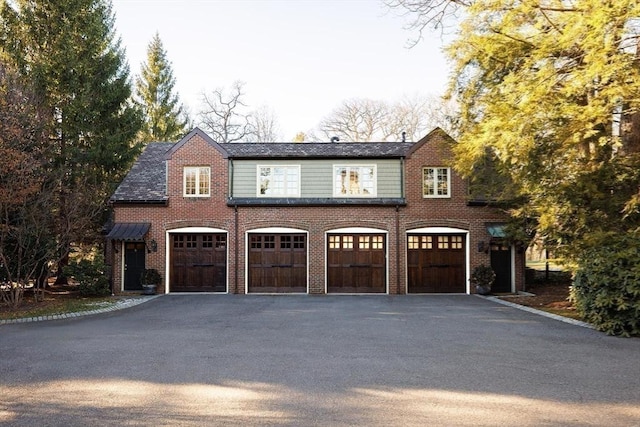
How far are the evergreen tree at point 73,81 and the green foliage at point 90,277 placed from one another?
7.91 ft

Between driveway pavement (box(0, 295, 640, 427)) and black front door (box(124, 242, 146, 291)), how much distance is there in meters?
6.61

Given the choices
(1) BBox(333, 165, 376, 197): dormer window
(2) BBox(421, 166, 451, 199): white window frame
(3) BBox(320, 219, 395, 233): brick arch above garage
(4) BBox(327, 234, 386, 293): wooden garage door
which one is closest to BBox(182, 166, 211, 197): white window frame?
(3) BBox(320, 219, 395, 233): brick arch above garage

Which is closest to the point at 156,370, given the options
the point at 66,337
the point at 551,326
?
the point at 66,337

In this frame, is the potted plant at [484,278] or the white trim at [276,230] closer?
the potted plant at [484,278]

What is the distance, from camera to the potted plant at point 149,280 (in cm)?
1745

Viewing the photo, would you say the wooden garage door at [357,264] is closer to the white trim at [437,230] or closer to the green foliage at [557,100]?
the white trim at [437,230]

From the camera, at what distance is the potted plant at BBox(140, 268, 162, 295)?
1745cm

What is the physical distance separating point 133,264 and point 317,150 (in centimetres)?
853

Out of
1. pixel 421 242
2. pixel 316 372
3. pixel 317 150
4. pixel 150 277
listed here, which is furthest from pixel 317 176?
pixel 316 372

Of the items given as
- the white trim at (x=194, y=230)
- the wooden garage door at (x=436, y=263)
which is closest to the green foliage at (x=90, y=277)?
the white trim at (x=194, y=230)

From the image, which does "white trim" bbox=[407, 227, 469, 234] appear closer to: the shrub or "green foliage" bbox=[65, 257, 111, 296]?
the shrub

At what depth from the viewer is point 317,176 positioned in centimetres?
1862

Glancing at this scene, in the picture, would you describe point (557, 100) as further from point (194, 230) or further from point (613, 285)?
point (194, 230)

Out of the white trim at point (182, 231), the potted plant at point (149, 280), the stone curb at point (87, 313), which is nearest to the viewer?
the stone curb at point (87, 313)
